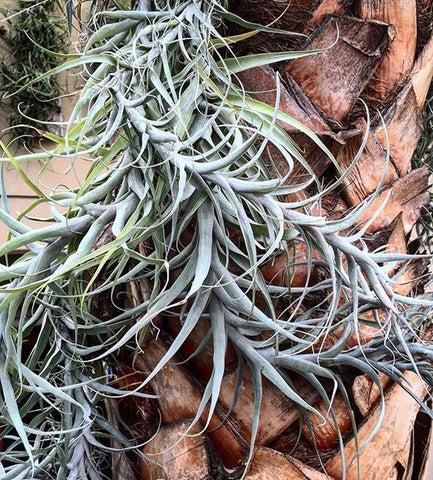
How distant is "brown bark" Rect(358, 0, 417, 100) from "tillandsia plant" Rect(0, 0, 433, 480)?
0.49ft

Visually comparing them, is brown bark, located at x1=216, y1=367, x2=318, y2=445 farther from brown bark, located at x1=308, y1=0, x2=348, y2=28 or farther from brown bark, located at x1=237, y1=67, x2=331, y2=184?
brown bark, located at x1=308, y1=0, x2=348, y2=28

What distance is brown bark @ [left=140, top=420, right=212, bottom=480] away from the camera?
68cm

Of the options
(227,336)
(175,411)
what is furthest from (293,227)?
(175,411)

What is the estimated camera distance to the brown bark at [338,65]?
74cm

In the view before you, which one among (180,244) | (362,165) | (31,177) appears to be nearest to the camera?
(180,244)

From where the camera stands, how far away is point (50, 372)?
2.34ft

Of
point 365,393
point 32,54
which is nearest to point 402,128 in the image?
point 365,393

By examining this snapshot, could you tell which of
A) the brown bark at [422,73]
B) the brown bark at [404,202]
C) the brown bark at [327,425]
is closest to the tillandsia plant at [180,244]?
the brown bark at [327,425]

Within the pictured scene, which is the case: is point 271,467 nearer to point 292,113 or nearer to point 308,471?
point 308,471

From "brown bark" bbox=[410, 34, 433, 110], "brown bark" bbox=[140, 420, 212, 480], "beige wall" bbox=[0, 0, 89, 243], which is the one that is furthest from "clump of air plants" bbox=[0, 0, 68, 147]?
"brown bark" bbox=[140, 420, 212, 480]

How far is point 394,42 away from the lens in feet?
2.54

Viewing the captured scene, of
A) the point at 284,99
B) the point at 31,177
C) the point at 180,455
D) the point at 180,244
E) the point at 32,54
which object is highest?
the point at 284,99

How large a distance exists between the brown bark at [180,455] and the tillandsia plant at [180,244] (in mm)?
38

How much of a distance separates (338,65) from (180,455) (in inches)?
16.7
